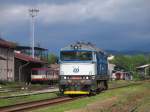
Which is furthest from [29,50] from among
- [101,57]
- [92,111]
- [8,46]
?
[92,111]

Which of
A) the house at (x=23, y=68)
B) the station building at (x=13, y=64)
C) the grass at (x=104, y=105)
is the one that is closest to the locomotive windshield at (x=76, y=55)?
the grass at (x=104, y=105)

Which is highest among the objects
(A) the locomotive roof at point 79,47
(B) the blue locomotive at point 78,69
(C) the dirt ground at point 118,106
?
(A) the locomotive roof at point 79,47

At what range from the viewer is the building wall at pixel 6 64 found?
230 feet

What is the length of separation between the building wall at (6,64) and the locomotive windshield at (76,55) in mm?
35909

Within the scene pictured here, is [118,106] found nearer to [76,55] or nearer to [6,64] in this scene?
[76,55]

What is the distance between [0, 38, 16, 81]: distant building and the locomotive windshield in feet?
120

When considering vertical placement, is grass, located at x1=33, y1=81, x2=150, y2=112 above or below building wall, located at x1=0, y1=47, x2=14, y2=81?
below

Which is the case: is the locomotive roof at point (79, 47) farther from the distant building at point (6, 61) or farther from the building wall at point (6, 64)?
the distant building at point (6, 61)

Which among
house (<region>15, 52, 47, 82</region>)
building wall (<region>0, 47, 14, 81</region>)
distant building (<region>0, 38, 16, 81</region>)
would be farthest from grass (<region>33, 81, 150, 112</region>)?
house (<region>15, 52, 47, 82</region>)

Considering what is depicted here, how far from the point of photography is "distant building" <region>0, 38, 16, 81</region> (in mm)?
70375

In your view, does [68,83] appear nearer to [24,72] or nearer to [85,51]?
[85,51]

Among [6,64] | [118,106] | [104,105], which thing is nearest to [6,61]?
[6,64]

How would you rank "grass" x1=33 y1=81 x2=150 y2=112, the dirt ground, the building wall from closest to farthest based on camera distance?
the dirt ground
"grass" x1=33 y1=81 x2=150 y2=112
the building wall

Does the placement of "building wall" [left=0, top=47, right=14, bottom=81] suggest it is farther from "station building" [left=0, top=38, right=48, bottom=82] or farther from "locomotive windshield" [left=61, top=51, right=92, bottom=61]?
"locomotive windshield" [left=61, top=51, right=92, bottom=61]
